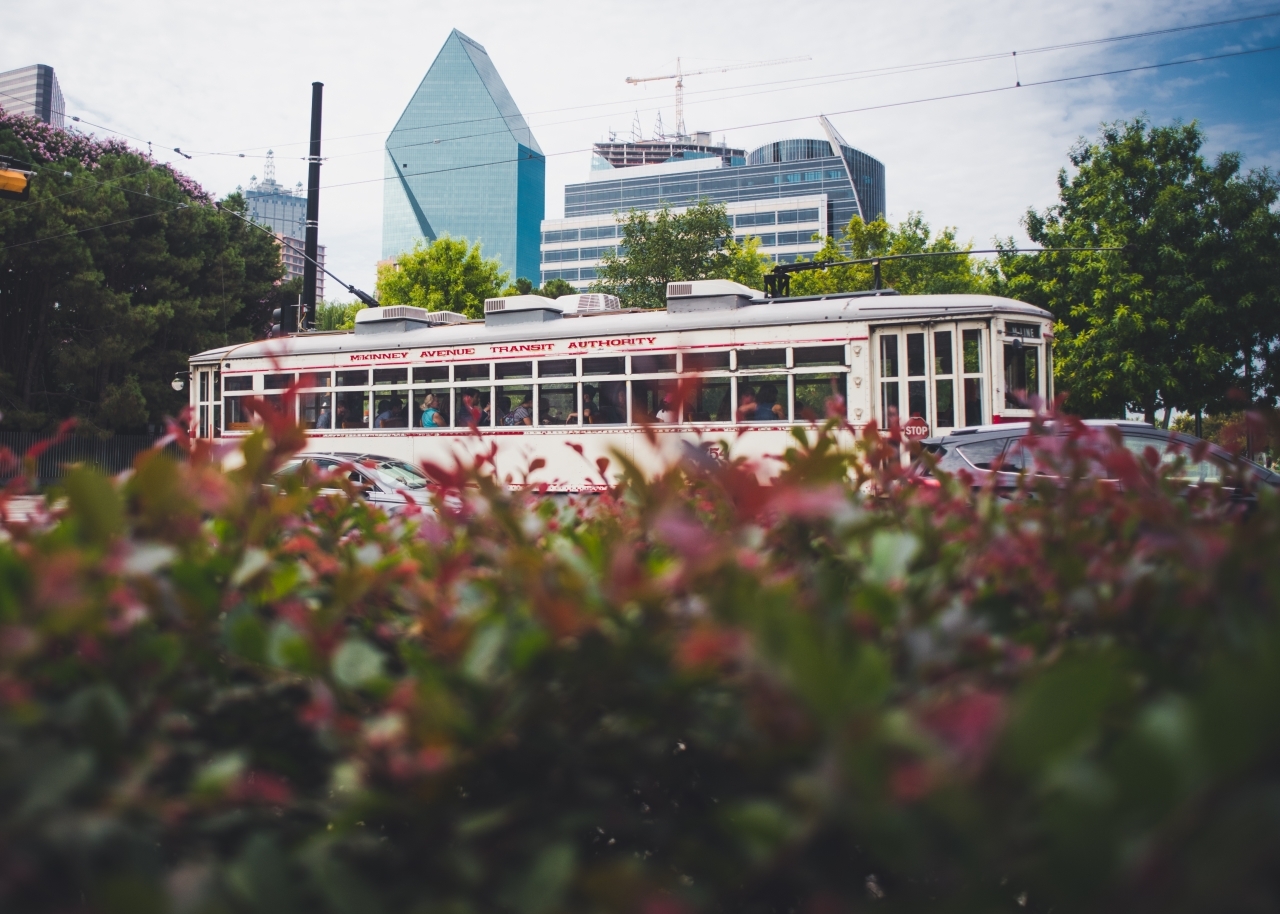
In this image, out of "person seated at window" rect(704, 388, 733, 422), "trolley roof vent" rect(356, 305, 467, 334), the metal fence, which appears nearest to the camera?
"person seated at window" rect(704, 388, 733, 422)

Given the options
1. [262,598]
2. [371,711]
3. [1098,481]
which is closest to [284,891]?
[371,711]

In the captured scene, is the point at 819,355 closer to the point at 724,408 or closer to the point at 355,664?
the point at 724,408

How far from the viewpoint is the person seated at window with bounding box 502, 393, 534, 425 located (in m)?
14.7

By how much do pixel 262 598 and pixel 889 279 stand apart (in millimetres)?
33447

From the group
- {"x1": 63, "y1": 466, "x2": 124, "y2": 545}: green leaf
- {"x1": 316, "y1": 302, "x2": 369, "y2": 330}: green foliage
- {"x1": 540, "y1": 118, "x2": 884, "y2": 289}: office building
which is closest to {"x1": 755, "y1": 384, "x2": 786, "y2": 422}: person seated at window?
{"x1": 63, "y1": 466, "x2": 124, "y2": 545}: green leaf

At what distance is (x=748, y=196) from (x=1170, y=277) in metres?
107

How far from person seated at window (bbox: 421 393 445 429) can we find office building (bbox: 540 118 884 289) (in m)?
94.9

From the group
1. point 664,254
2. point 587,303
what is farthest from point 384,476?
point 664,254

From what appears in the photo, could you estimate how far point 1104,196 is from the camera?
2400cm

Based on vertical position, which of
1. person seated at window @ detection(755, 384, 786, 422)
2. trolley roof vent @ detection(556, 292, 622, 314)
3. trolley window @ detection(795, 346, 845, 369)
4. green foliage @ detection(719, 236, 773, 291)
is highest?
green foliage @ detection(719, 236, 773, 291)

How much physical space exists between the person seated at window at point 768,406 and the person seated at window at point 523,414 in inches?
144

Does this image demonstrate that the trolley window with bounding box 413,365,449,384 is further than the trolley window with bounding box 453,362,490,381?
Yes

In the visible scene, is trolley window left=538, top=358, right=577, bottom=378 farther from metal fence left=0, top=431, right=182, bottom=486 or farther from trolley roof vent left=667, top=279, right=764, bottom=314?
metal fence left=0, top=431, right=182, bottom=486

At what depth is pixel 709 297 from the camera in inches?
545
